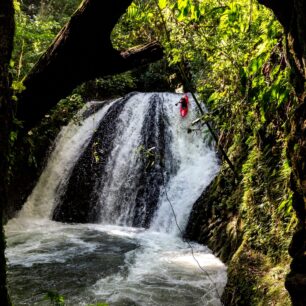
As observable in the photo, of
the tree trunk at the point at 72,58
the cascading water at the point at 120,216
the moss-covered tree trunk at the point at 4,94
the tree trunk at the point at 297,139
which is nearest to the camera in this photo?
the moss-covered tree trunk at the point at 4,94

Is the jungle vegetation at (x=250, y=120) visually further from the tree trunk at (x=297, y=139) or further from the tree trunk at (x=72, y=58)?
the tree trunk at (x=72, y=58)

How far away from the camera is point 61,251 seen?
774cm

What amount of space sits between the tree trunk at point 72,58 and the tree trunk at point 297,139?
1.10 meters

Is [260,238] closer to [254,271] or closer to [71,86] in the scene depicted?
[254,271]

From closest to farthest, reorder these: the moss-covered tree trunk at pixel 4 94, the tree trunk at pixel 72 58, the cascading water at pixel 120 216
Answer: the moss-covered tree trunk at pixel 4 94 → the tree trunk at pixel 72 58 → the cascading water at pixel 120 216

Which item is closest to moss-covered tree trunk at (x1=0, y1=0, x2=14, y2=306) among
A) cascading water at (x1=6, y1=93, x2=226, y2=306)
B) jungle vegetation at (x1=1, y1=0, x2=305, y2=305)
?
jungle vegetation at (x1=1, y1=0, x2=305, y2=305)

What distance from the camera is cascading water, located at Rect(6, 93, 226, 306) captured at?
19.4 ft

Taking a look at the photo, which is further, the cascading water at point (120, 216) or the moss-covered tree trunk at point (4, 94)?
the cascading water at point (120, 216)

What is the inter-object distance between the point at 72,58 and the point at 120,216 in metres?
7.53

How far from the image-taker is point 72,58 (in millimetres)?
2854

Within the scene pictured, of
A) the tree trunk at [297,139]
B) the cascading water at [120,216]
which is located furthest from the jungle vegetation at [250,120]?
the cascading water at [120,216]

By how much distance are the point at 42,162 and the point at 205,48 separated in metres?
7.84

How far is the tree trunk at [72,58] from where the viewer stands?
2.75 meters

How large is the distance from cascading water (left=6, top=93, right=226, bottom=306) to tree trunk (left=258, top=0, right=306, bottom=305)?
2.50 m
